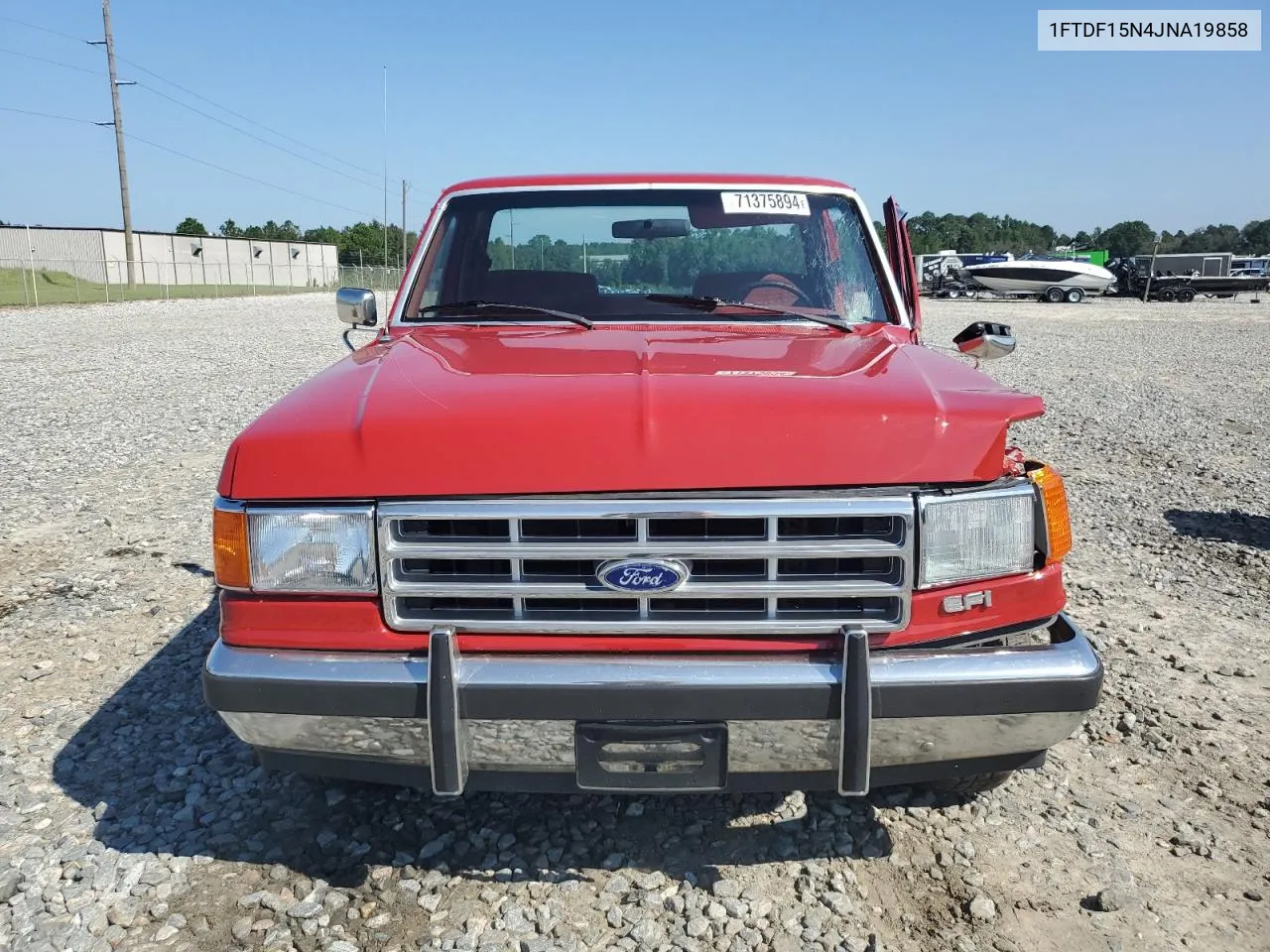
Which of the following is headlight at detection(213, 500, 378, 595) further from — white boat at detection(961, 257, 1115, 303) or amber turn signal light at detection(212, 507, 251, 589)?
white boat at detection(961, 257, 1115, 303)

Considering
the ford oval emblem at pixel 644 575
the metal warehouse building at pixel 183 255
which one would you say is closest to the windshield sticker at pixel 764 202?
the ford oval emblem at pixel 644 575

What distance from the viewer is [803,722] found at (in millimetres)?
2143

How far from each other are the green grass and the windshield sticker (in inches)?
1192

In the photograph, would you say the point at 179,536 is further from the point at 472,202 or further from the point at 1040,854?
the point at 1040,854

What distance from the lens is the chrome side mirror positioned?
3309 mm

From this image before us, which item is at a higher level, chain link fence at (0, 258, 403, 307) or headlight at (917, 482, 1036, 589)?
chain link fence at (0, 258, 403, 307)

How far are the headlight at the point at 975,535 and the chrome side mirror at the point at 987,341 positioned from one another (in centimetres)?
113

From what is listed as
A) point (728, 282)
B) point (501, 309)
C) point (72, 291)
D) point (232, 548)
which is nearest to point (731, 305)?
point (728, 282)

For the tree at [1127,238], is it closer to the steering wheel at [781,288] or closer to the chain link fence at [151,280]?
Result: the chain link fence at [151,280]

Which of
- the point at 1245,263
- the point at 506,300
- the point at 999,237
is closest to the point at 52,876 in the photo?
the point at 506,300

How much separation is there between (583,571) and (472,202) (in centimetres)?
225

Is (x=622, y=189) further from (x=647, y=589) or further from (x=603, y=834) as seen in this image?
(x=603, y=834)

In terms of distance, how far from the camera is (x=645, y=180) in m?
3.89

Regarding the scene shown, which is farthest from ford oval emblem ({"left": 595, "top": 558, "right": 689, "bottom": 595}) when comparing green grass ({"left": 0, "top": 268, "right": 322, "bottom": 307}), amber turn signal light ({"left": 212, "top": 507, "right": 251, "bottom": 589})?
green grass ({"left": 0, "top": 268, "right": 322, "bottom": 307})
